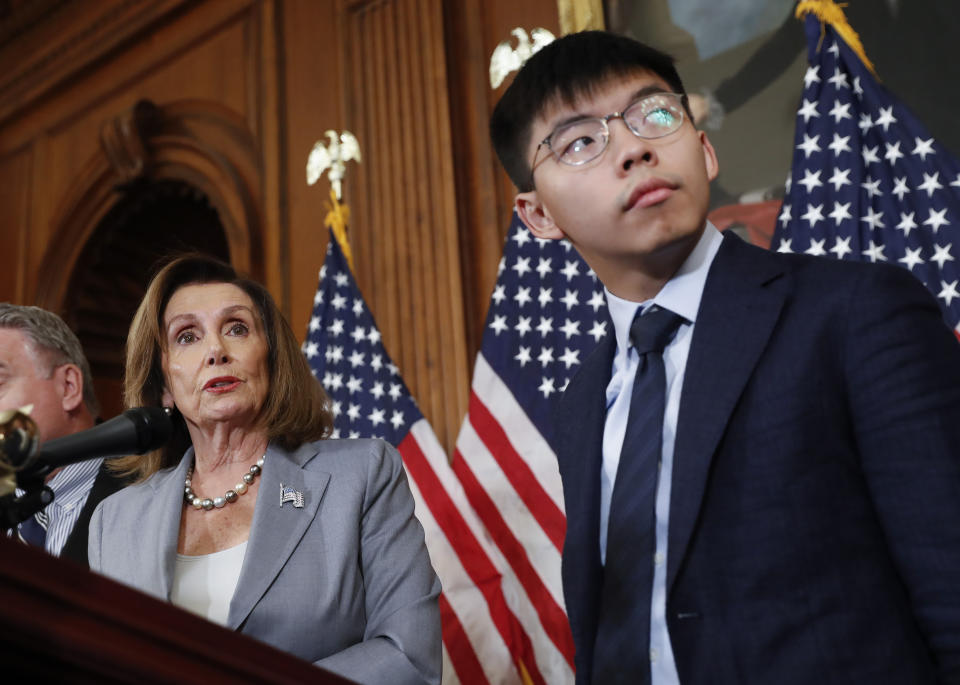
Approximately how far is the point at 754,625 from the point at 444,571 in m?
1.96

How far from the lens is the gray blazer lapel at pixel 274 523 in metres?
1.60

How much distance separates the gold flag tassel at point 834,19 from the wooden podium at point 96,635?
2767mm

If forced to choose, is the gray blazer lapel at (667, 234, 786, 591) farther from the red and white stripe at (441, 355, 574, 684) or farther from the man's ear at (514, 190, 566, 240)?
the red and white stripe at (441, 355, 574, 684)

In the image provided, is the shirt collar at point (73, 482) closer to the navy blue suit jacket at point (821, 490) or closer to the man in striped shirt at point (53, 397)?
the man in striped shirt at point (53, 397)

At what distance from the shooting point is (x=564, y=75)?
55.1 inches

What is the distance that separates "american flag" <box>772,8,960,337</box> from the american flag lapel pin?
5.68ft

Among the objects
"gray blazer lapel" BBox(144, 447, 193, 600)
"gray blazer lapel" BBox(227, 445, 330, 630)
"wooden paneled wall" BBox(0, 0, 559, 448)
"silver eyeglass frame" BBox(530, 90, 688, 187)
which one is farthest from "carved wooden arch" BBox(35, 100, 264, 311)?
"silver eyeglass frame" BBox(530, 90, 688, 187)

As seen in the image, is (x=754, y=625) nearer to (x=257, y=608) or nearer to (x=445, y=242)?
(x=257, y=608)

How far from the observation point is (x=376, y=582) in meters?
1.69

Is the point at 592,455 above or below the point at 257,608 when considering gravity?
above

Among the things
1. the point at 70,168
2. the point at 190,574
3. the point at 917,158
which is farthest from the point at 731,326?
the point at 70,168

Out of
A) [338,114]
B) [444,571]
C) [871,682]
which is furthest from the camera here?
[338,114]

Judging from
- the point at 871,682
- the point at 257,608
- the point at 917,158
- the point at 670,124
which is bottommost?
the point at 871,682

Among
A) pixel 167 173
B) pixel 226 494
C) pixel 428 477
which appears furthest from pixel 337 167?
pixel 226 494
